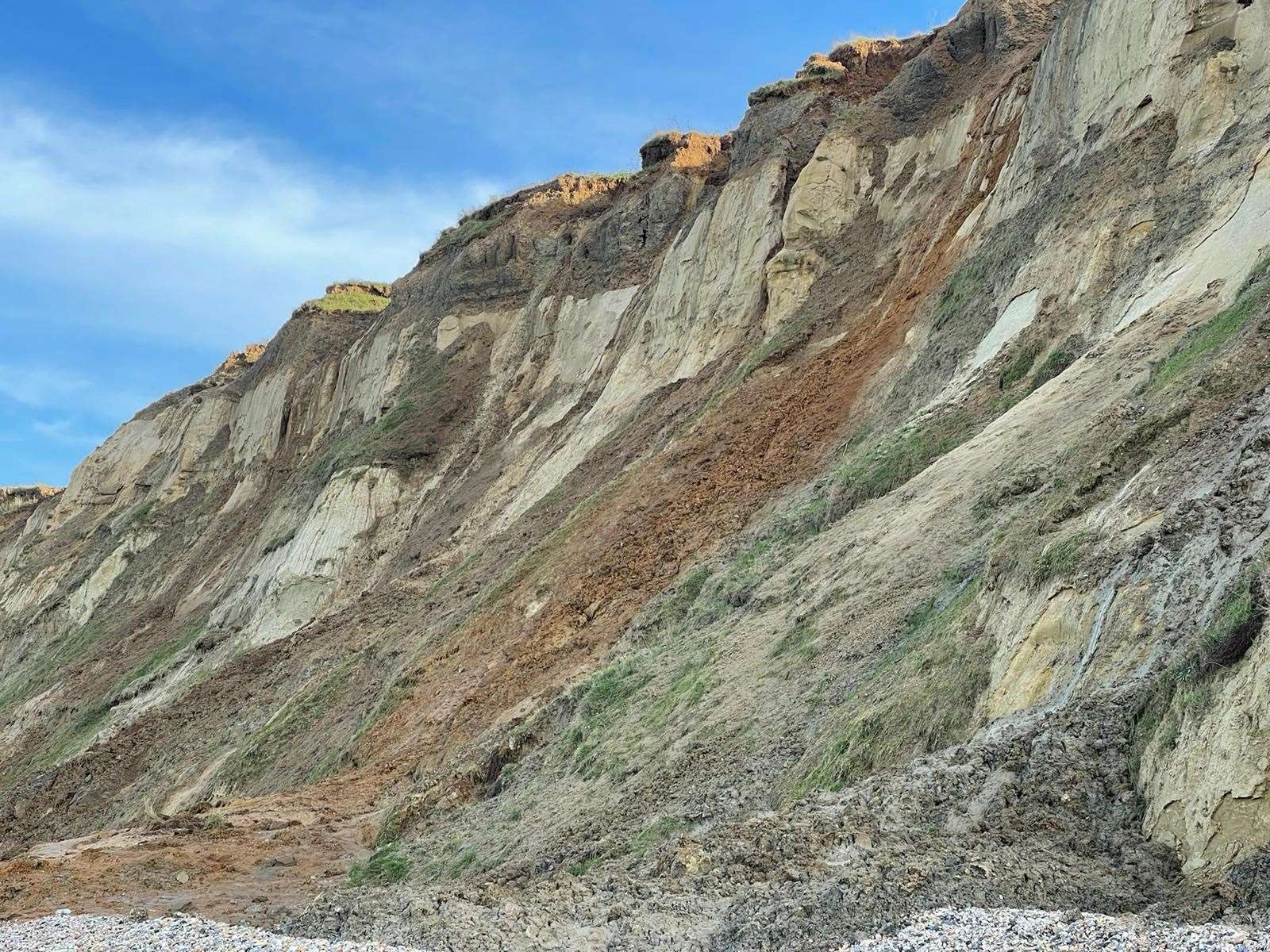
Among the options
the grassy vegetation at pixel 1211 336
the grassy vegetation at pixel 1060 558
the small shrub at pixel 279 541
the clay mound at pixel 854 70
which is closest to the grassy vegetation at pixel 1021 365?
the grassy vegetation at pixel 1211 336

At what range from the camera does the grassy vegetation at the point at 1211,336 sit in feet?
36.6

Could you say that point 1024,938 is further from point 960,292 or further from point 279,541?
point 279,541

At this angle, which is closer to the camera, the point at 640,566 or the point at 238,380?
the point at 640,566

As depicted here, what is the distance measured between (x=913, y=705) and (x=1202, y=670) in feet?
9.17

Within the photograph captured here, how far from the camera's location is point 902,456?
15.9 meters

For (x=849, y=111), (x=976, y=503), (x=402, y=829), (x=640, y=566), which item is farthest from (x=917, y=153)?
(x=402, y=829)

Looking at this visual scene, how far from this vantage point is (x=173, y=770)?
23.5 m

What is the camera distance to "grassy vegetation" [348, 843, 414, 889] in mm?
12320

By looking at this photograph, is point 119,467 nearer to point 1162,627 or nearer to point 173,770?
point 173,770

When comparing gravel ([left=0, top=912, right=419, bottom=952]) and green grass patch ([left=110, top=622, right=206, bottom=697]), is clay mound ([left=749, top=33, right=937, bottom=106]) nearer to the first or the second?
green grass patch ([left=110, top=622, right=206, bottom=697])

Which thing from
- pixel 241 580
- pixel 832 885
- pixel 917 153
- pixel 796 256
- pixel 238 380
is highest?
pixel 238 380

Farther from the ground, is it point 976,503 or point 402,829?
point 976,503

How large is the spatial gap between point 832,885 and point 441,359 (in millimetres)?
34383

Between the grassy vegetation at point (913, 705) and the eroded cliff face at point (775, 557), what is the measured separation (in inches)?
1.6
